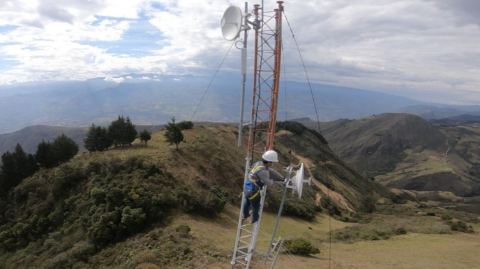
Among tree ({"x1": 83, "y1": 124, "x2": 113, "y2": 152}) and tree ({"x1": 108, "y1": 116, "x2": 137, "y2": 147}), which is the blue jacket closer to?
tree ({"x1": 108, "y1": 116, "x2": 137, "y2": 147})

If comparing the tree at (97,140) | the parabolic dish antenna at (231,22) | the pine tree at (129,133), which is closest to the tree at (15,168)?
the tree at (97,140)

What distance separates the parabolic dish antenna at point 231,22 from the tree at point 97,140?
2720 centimetres

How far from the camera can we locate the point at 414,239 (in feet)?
78.9

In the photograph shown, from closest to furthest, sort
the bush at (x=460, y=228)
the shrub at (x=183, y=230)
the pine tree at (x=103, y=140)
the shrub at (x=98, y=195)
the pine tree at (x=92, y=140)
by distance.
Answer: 1. the shrub at (x=183, y=230)
2. the shrub at (x=98, y=195)
3. the bush at (x=460, y=228)
4. the pine tree at (x=92, y=140)
5. the pine tree at (x=103, y=140)

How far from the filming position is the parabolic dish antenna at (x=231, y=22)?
9.59 m

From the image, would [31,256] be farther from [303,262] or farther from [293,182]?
Result: [293,182]

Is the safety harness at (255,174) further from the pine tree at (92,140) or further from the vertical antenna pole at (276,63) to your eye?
the pine tree at (92,140)

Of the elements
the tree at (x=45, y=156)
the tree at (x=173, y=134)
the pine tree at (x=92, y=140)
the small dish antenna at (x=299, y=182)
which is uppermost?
the small dish antenna at (x=299, y=182)

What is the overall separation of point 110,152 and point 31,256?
14.2 m

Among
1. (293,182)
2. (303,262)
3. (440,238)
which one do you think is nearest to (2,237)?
(303,262)

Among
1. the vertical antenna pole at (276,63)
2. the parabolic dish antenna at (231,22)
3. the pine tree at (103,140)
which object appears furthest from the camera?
the pine tree at (103,140)

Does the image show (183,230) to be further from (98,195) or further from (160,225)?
(98,195)

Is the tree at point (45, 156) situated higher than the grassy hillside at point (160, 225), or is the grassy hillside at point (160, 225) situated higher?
the tree at point (45, 156)

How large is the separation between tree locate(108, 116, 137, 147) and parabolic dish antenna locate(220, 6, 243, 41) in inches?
997
